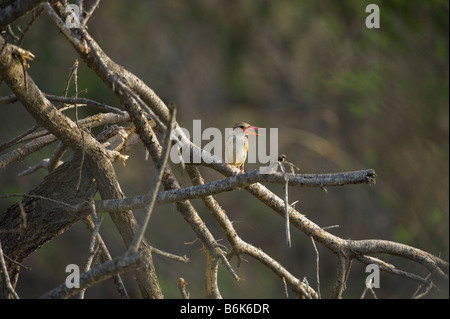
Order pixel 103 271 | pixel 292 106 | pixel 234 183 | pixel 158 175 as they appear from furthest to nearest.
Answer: pixel 292 106, pixel 234 183, pixel 103 271, pixel 158 175

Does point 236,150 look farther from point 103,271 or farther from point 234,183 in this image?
point 103,271

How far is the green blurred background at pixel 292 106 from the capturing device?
6598mm

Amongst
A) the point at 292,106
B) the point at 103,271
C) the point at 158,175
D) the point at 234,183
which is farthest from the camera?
the point at 292,106

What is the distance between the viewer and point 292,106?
30.6 ft

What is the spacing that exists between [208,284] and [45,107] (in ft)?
4.06

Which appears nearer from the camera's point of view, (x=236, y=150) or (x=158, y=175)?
(x=158, y=175)

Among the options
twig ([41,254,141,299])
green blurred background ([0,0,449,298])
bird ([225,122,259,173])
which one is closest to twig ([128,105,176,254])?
twig ([41,254,141,299])

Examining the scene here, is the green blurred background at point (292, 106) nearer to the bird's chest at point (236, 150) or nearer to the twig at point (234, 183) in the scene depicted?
the bird's chest at point (236, 150)

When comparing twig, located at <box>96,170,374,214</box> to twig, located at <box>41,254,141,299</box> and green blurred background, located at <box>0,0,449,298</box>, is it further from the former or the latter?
green blurred background, located at <box>0,0,449,298</box>

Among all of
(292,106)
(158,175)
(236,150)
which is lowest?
(158,175)

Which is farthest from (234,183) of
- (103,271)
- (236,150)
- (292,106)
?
(292,106)

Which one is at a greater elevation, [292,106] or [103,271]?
[292,106]

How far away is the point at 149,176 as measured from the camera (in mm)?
7570

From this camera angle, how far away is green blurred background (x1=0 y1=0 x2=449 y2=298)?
260 inches
